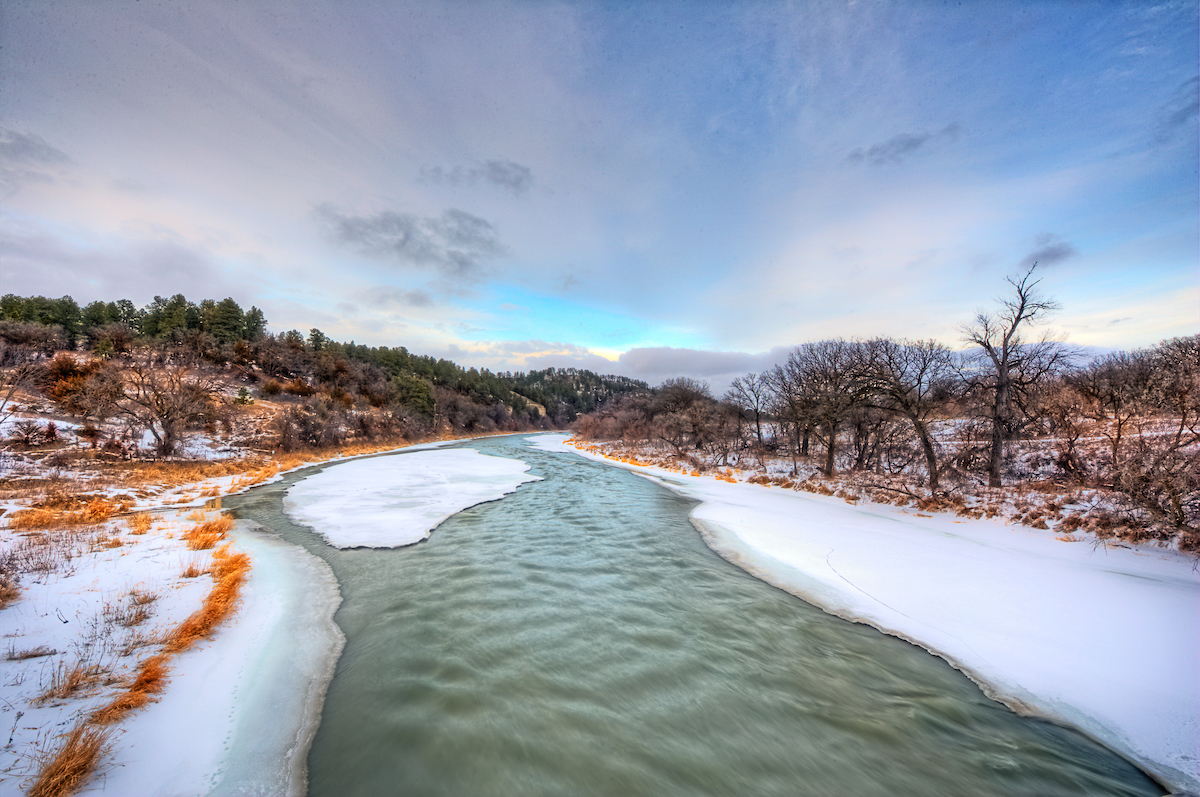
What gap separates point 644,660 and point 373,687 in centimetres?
331

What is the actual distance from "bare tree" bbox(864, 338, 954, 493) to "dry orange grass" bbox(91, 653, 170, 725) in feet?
58.9

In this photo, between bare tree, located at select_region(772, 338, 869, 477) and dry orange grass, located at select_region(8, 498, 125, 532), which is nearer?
dry orange grass, located at select_region(8, 498, 125, 532)

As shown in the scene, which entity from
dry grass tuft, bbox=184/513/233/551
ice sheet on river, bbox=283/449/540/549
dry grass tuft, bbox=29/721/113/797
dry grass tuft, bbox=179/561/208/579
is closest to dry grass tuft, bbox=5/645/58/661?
dry grass tuft, bbox=29/721/113/797

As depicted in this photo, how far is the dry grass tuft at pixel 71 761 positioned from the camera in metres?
2.79

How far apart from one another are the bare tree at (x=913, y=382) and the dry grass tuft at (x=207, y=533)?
19528 millimetres

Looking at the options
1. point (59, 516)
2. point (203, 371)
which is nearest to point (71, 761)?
point (59, 516)

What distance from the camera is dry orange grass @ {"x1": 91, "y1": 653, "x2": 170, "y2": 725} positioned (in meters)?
3.62

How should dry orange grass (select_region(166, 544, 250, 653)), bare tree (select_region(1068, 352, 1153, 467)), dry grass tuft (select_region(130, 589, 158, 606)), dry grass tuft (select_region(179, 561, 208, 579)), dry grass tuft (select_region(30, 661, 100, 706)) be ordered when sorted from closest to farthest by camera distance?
1. dry grass tuft (select_region(30, 661, 100, 706))
2. dry orange grass (select_region(166, 544, 250, 653))
3. dry grass tuft (select_region(130, 589, 158, 606))
4. dry grass tuft (select_region(179, 561, 208, 579))
5. bare tree (select_region(1068, 352, 1153, 467))

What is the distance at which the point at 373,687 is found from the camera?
4.68 metres

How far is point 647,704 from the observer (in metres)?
4.48

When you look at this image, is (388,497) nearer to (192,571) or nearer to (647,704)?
(192,571)

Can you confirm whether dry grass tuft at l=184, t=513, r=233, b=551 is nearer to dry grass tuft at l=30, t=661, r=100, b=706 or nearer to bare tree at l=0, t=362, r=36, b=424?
dry grass tuft at l=30, t=661, r=100, b=706

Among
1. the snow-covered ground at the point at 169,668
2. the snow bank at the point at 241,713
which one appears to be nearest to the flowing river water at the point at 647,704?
the snow bank at the point at 241,713

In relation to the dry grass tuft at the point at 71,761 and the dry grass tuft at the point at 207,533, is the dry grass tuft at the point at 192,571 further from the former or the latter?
the dry grass tuft at the point at 71,761
